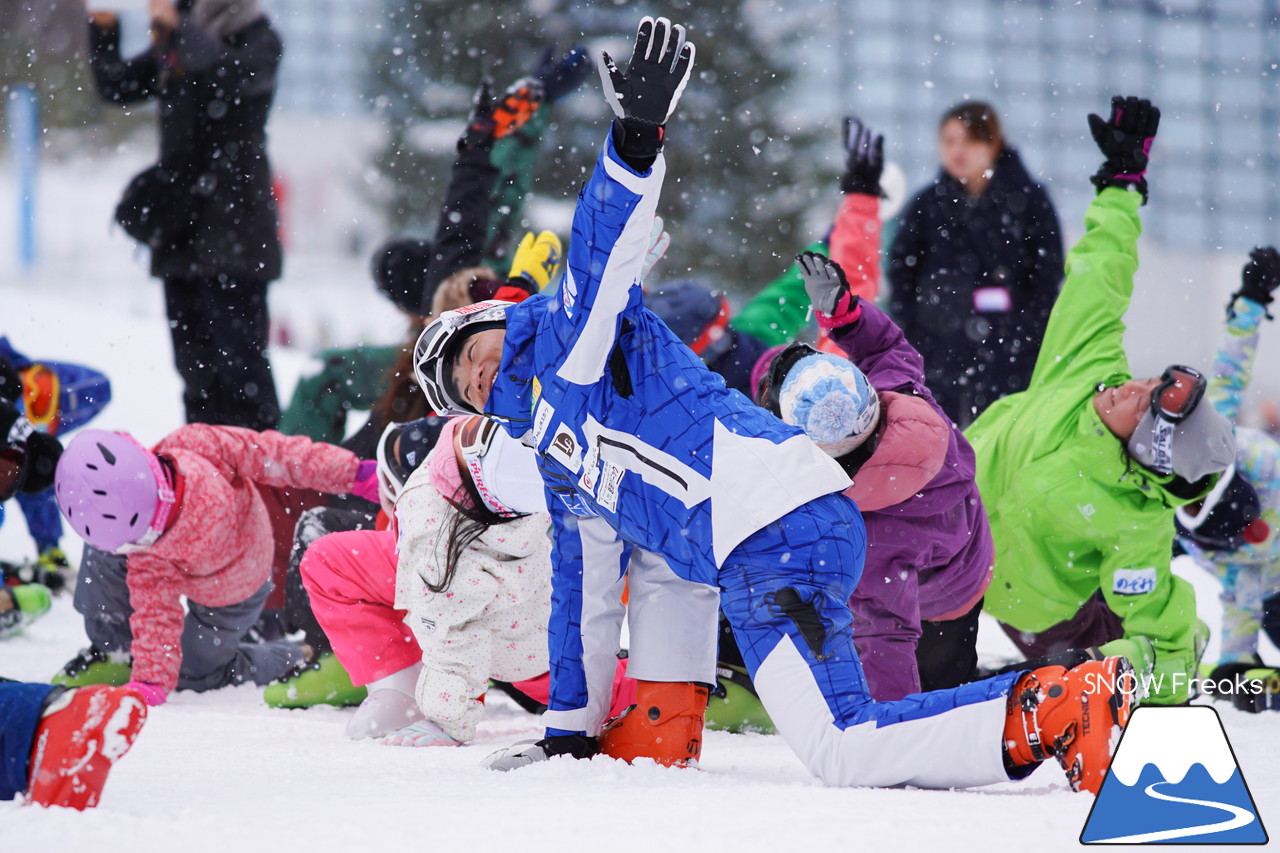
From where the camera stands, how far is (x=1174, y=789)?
1.74m

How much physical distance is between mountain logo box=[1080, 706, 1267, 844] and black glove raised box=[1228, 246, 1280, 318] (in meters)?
2.46

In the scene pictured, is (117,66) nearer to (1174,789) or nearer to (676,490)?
(676,490)

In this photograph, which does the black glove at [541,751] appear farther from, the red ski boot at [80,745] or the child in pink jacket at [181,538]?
the child in pink jacket at [181,538]

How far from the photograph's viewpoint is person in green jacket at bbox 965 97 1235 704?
127 inches

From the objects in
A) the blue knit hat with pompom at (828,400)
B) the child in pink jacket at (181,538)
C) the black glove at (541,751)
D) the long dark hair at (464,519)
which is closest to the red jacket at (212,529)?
the child in pink jacket at (181,538)

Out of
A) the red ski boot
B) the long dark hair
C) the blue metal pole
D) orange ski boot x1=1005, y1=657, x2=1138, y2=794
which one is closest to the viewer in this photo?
the red ski boot

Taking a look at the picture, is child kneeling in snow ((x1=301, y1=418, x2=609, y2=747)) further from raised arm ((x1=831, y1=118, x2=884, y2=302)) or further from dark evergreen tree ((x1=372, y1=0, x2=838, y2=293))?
dark evergreen tree ((x1=372, y1=0, x2=838, y2=293))

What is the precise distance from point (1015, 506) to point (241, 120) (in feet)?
11.0

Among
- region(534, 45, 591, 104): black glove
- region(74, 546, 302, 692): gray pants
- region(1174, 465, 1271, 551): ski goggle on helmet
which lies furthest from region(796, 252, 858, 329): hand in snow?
region(534, 45, 591, 104): black glove

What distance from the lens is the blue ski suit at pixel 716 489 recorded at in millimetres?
2047

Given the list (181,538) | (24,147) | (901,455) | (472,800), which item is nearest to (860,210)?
(901,455)

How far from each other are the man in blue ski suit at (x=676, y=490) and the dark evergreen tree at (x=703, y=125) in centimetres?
1220

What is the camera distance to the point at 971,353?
5082mm

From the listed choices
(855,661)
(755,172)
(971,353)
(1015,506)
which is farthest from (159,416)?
(755,172)
